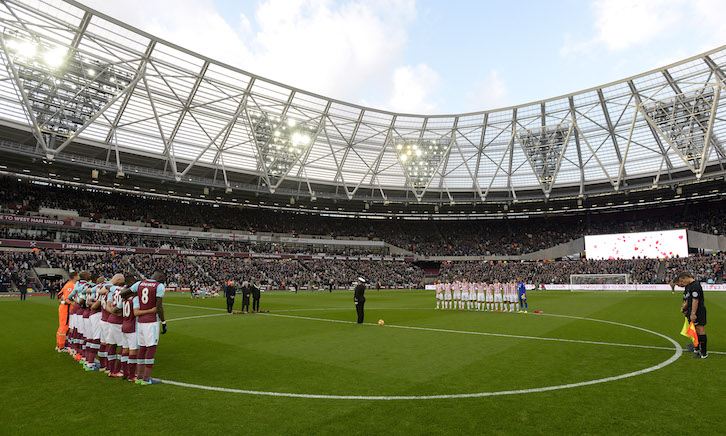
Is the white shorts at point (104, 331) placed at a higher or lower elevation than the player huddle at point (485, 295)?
higher

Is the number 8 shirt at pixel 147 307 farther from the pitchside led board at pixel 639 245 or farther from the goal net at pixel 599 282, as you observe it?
the pitchside led board at pixel 639 245

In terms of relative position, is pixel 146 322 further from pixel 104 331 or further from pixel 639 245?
pixel 639 245

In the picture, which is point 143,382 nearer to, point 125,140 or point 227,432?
point 227,432

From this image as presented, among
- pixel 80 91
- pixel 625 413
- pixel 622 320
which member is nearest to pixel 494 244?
pixel 622 320

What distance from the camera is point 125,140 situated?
43781mm

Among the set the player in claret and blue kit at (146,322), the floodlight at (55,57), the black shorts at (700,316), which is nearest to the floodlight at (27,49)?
the floodlight at (55,57)

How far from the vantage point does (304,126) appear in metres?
48.5

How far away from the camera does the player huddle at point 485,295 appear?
75.2 ft

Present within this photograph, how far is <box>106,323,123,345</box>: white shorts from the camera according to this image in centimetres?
795

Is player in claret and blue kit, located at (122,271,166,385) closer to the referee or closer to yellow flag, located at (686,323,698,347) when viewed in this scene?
the referee

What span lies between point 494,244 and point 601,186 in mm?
21016

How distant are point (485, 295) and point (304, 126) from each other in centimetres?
3241

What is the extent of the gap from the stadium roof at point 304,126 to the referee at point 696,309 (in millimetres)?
38556

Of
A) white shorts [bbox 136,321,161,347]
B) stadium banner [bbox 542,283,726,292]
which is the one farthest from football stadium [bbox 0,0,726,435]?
stadium banner [bbox 542,283,726,292]
